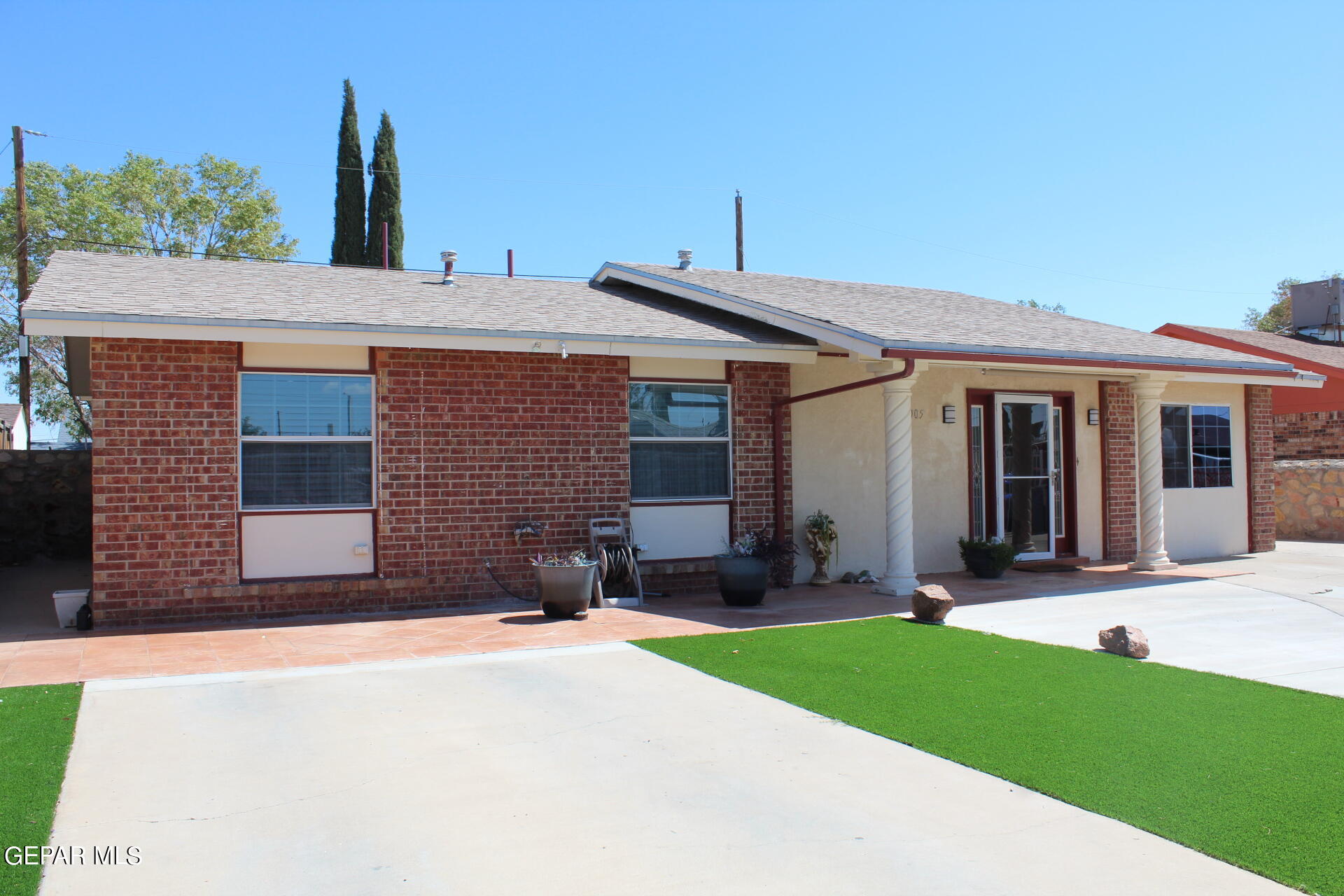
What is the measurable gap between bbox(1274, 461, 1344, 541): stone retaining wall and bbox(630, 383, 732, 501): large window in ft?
39.2

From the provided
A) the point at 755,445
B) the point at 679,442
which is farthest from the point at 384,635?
the point at 755,445

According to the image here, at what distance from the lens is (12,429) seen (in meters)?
40.5

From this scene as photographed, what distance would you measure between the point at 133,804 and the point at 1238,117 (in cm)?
1715

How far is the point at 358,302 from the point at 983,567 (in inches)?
309

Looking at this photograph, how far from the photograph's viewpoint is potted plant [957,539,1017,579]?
468 inches

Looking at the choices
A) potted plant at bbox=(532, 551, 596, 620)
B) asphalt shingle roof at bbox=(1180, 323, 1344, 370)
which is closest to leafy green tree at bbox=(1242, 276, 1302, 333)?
asphalt shingle roof at bbox=(1180, 323, 1344, 370)

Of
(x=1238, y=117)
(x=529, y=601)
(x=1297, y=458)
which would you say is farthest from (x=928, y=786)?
(x=1297, y=458)

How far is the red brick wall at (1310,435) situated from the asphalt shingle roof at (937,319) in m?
9.25

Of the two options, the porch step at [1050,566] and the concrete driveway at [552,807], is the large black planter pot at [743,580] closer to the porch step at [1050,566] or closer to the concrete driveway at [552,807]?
the concrete driveway at [552,807]

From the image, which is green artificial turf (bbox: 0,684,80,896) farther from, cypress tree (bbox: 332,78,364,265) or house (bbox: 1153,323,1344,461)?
cypress tree (bbox: 332,78,364,265)

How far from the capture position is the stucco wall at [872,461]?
469 inches

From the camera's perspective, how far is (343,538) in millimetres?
9578

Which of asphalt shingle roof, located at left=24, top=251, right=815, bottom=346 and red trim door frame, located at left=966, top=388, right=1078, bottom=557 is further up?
asphalt shingle roof, located at left=24, top=251, right=815, bottom=346

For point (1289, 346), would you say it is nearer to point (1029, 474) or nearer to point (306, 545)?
point (1029, 474)
